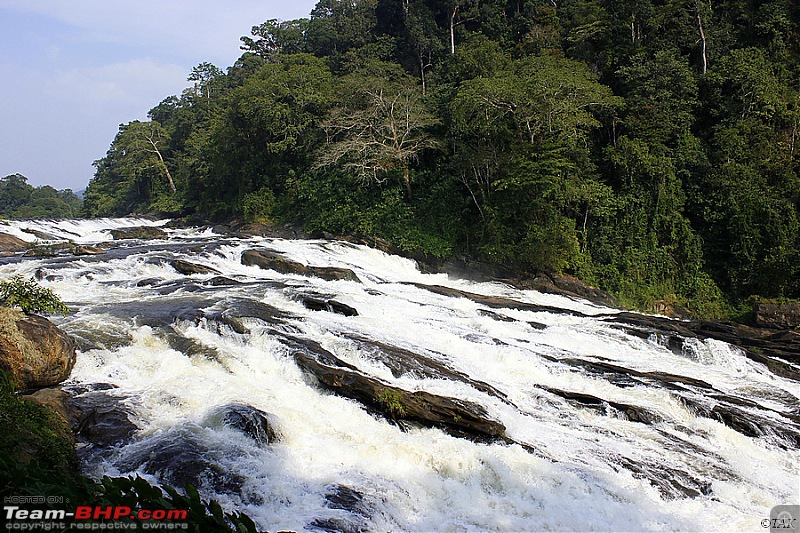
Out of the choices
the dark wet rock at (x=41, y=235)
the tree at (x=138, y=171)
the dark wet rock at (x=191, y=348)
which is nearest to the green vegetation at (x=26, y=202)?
the tree at (x=138, y=171)

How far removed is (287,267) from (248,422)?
31.5 ft

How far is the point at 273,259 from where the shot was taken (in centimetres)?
1634

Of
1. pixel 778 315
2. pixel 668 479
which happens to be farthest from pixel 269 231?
pixel 668 479

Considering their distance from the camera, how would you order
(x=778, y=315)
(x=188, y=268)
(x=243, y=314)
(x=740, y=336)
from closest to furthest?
(x=243, y=314)
(x=740, y=336)
(x=778, y=315)
(x=188, y=268)

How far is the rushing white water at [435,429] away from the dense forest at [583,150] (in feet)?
19.7

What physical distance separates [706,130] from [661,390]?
13217 mm

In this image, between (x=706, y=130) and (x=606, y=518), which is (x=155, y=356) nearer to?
(x=606, y=518)

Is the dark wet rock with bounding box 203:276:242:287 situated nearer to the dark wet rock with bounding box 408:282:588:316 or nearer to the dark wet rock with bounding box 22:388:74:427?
the dark wet rock with bounding box 408:282:588:316

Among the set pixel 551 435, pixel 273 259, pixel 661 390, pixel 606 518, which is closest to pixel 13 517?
pixel 606 518

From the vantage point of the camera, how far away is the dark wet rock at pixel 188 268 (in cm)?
1438

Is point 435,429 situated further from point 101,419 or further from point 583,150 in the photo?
point 583,150

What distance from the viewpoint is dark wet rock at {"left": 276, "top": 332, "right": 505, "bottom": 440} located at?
24.0 feet

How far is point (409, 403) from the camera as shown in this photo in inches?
297

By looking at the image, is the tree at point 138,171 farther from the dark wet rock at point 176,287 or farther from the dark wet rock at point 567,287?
the dark wet rock at point 567,287
